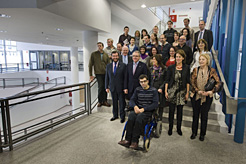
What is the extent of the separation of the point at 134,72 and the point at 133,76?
90mm

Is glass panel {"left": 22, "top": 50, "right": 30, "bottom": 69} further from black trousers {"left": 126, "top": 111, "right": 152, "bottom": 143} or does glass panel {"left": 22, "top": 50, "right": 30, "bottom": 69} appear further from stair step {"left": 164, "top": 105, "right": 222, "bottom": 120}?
black trousers {"left": 126, "top": 111, "right": 152, "bottom": 143}

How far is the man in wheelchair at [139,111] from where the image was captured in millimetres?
2584

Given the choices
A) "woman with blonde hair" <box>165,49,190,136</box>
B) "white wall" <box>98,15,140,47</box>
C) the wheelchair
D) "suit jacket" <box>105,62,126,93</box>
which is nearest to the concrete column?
"woman with blonde hair" <box>165,49,190,136</box>

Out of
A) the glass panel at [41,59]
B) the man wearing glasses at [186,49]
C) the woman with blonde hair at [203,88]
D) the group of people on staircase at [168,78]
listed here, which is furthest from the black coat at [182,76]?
the glass panel at [41,59]

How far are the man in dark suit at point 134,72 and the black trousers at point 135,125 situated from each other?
0.98m

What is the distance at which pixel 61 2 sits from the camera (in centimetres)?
401

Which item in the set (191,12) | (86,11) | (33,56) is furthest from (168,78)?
(33,56)

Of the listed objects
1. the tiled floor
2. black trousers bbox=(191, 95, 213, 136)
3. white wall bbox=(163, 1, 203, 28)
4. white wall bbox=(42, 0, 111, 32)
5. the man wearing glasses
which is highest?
white wall bbox=(163, 1, 203, 28)

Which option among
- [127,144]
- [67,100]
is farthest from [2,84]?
[127,144]

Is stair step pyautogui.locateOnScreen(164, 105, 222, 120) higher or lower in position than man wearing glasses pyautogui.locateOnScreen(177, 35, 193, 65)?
lower

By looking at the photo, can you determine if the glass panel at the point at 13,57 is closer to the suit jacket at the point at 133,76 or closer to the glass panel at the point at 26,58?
the glass panel at the point at 26,58

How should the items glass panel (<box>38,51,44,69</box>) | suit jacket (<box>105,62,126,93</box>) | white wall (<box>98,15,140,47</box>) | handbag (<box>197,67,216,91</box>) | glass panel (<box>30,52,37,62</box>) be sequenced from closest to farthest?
handbag (<box>197,67,216,91</box>) → suit jacket (<box>105,62,126,93</box>) → white wall (<box>98,15,140,47</box>) → glass panel (<box>38,51,44,69</box>) → glass panel (<box>30,52,37,62</box>)

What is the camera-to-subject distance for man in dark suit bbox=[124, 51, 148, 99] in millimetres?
3514

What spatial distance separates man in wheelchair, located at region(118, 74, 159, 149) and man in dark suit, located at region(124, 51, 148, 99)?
0.63 metres
